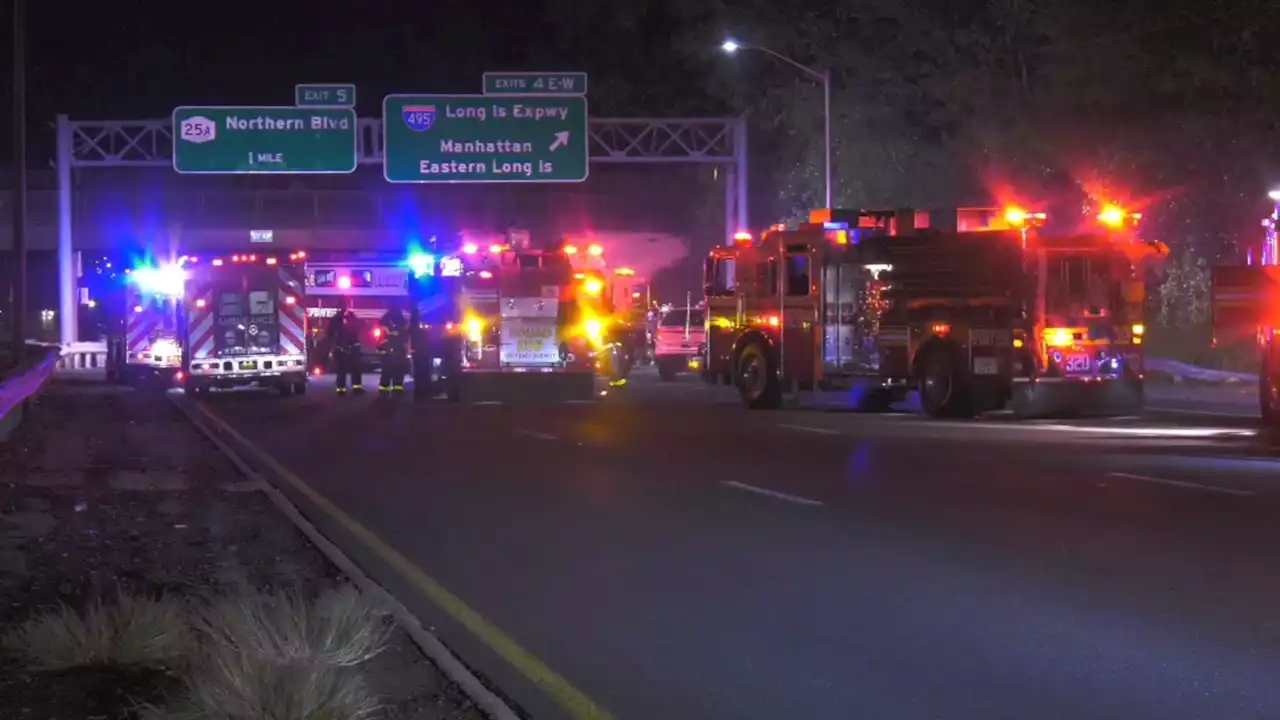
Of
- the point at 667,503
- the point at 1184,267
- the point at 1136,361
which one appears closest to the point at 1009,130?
the point at 1184,267

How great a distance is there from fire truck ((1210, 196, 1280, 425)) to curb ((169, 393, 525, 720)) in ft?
38.9

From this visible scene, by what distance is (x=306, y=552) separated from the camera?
40.1ft

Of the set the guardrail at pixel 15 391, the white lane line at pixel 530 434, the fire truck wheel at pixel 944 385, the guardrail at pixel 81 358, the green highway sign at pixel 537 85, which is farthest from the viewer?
the guardrail at pixel 81 358

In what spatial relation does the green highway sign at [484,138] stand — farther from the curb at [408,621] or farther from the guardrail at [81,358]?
the curb at [408,621]

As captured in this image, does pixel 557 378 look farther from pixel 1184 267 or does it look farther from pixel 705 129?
pixel 705 129

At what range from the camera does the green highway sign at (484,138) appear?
4331 cm

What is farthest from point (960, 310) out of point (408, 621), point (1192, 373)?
point (408, 621)

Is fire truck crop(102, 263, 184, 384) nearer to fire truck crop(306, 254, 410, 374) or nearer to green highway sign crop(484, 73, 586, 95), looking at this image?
fire truck crop(306, 254, 410, 374)

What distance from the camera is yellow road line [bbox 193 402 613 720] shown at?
7.60m

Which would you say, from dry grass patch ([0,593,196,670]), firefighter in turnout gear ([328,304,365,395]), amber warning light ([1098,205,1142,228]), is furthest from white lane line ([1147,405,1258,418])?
dry grass patch ([0,593,196,670])

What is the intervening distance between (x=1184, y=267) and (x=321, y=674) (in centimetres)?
3459

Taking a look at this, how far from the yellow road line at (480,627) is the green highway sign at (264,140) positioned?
29.3m

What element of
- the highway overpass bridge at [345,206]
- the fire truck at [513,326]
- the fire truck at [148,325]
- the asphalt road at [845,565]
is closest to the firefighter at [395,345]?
the fire truck at [513,326]

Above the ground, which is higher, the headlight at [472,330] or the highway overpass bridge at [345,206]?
the highway overpass bridge at [345,206]
